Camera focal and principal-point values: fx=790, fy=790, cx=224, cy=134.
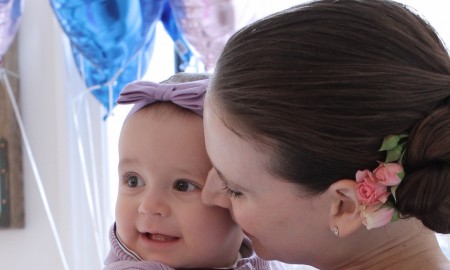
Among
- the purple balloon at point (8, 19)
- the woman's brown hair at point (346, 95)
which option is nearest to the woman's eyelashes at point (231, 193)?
the woman's brown hair at point (346, 95)

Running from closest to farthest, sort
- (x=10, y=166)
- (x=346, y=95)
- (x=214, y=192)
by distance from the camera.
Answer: (x=346, y=95) < (x=214, y=192) < (x=10, y=166)

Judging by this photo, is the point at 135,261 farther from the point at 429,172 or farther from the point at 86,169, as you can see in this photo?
the point at 86,169

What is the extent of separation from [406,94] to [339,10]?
0.13m

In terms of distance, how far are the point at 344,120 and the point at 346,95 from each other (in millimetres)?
29

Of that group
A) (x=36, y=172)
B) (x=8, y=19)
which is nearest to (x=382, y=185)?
(x=8, y=19)

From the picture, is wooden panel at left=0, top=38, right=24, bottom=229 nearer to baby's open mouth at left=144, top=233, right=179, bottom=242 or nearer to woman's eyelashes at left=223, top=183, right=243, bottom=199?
baby's open mouth at left=144, top=233, right=179, bottom=242

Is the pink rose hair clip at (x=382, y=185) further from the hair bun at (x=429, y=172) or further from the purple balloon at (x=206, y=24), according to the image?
the purple balloon at (x=206, y=24)

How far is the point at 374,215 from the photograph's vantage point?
0.97 meters

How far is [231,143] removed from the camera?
997 millimetres

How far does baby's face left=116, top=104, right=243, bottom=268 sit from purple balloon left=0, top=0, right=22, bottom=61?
890 mm

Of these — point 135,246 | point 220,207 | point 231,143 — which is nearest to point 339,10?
point 231,143

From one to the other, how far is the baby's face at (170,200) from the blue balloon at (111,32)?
26.9 inches

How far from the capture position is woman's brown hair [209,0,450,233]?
0.92 m

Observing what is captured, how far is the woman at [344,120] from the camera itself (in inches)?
36.5
